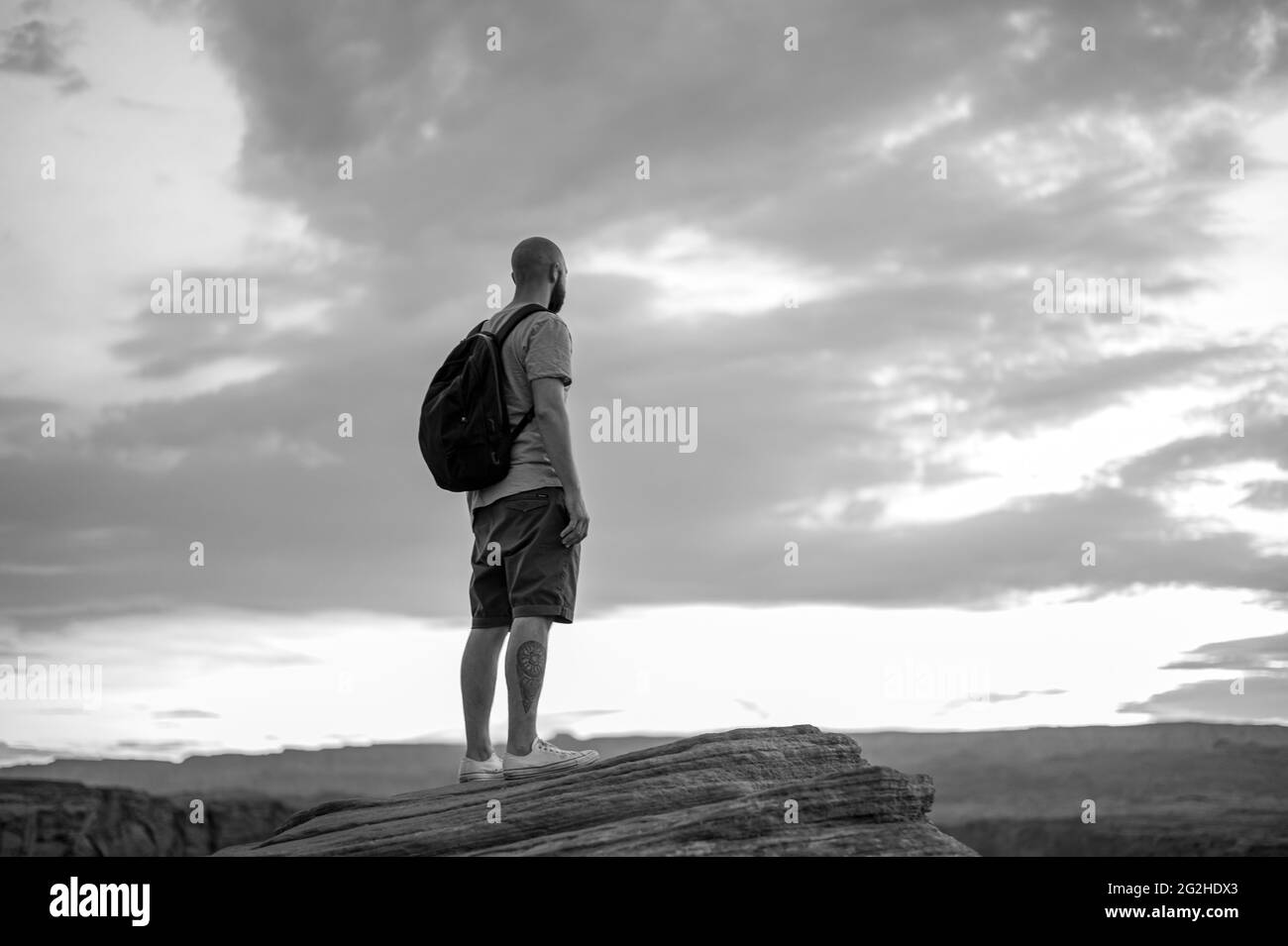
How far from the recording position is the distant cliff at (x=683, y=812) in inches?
294

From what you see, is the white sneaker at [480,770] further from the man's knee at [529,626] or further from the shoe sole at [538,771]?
the man's knee at [529,626]

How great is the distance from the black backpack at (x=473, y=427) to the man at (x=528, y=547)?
120 mm

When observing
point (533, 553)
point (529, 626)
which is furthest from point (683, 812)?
point (533, 553)

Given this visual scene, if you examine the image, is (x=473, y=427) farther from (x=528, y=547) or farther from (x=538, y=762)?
(x=538, y=762)

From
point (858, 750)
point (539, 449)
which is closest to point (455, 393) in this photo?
point (539, 449)

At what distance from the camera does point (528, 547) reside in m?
7.88

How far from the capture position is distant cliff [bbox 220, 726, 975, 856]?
294 inches

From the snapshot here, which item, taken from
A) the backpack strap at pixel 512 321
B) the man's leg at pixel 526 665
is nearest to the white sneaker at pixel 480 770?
the man's leg at pixel 526 665

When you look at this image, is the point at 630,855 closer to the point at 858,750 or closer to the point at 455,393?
the point at 858,750

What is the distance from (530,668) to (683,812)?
1482mm

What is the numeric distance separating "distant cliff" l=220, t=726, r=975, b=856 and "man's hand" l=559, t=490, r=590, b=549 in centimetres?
184

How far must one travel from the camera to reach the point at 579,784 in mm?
8117

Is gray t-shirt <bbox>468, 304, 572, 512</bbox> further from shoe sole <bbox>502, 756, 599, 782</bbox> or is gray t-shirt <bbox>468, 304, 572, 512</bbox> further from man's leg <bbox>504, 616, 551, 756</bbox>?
shoe sole <bbox>502, 756, 599, 782</bbox>
